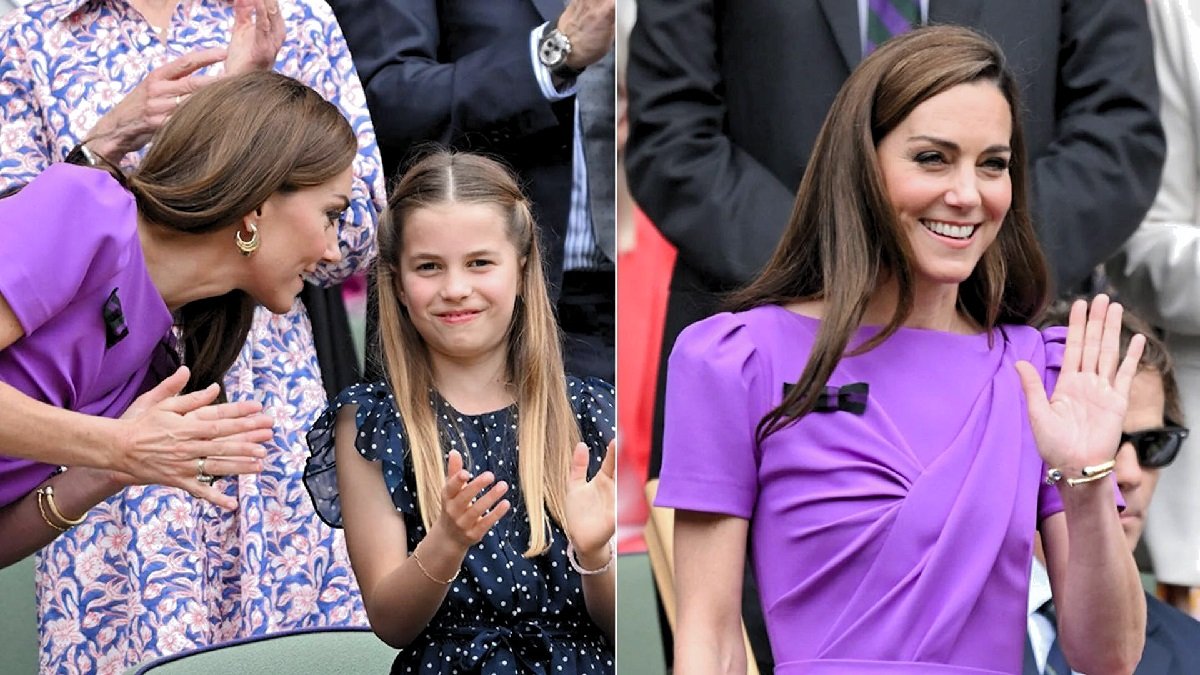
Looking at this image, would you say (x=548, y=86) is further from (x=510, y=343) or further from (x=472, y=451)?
(x=472, y=451)

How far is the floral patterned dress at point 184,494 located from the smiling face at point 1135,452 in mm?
1298

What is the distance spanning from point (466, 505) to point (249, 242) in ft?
1.61

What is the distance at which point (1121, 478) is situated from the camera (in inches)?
116

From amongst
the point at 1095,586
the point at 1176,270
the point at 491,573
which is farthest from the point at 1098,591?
the point at 1176,270

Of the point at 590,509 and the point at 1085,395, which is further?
the point at 590,509

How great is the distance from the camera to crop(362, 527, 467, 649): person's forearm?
2.26 metres

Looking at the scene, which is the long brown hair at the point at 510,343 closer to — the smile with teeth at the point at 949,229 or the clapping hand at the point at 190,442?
the clapping hand at the point at 190,442

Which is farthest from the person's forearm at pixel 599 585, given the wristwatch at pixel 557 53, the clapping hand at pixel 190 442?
the wristwatch at pixel 557 53

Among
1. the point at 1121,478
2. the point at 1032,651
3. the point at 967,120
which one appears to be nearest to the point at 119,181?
the point at 967,120

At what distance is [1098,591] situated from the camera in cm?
208

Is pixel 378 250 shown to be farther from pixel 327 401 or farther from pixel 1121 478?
pixel 1121 478

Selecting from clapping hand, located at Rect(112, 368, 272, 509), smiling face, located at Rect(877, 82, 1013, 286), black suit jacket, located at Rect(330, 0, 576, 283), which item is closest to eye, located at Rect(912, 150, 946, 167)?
smiling face, located at Rect(877, 82, 1013, 286)

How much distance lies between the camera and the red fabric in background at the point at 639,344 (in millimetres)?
2924

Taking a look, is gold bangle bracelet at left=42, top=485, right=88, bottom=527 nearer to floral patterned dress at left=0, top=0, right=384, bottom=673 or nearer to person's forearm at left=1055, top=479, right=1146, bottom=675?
floral patterned dress at left=0, top=0, right=384, bottom=673
